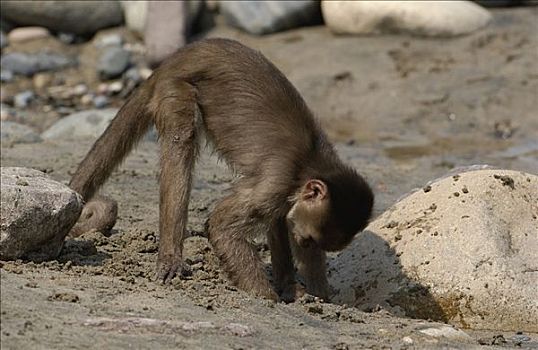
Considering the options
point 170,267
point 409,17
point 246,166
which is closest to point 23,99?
point 409,17

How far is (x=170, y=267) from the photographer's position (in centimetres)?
780

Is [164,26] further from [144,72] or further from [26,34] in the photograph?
[26,34]

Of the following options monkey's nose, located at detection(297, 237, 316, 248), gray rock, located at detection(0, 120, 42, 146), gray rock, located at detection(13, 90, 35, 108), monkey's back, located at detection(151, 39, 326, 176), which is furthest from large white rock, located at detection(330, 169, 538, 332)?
gray rock, located at detection(13, 90, 35, 108)

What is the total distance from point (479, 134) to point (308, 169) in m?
7.89

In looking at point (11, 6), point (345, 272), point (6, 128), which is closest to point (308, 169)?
point (345, 272)

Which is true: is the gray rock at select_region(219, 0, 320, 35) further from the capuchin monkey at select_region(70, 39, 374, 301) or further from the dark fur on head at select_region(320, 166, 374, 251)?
the dark fur on head at select_region(320, 166, 374, 251)

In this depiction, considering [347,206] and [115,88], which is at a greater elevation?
[347,206]

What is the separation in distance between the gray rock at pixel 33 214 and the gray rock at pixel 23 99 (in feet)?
30.7

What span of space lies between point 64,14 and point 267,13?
2.95 metres

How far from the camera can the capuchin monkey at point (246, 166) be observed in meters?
7.74

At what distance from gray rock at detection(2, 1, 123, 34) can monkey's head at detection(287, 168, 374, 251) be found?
11100mm

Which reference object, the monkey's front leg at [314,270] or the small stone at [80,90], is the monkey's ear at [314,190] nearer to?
the monkey's front leg at [314,270]

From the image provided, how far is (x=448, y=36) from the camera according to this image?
17438 millimetres

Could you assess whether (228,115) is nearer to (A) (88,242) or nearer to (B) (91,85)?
(A) (88,242)
